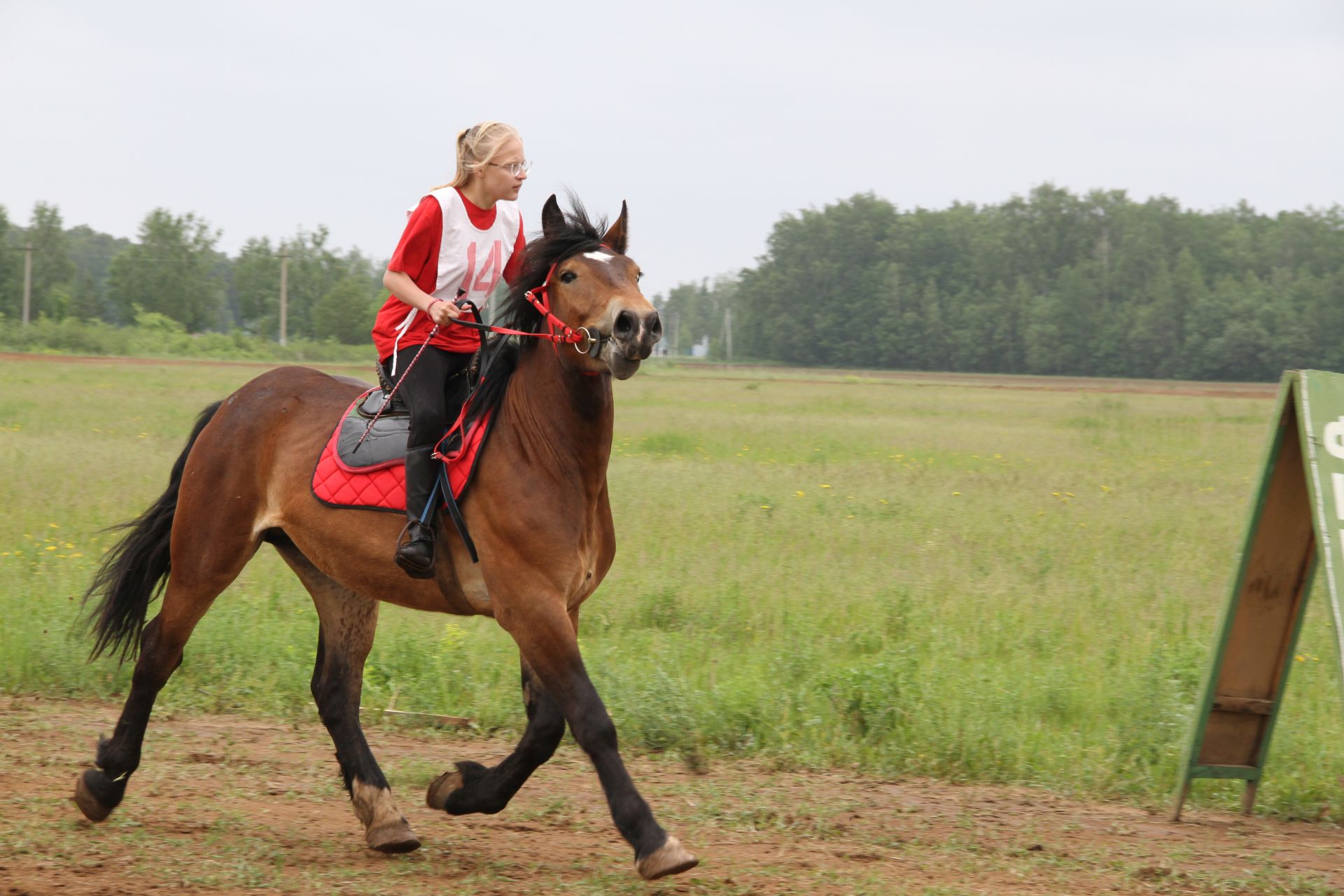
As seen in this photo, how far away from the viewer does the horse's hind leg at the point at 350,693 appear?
4.89 metres

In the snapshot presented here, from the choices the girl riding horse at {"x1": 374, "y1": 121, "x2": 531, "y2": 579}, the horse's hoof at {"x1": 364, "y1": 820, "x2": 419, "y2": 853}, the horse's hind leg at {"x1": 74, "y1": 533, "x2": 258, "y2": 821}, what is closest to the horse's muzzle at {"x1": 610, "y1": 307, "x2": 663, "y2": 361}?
the girl riding horse at {"x1": 374, "y1": 121, "x2": 531, "y2": 579}

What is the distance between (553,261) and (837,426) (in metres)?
22.7

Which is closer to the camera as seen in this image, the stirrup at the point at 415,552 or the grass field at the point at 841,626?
the stirrup at the point at 415,552

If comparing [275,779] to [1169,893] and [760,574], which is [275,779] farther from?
[760,574]

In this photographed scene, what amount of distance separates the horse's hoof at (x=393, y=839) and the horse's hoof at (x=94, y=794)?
3.76 feet

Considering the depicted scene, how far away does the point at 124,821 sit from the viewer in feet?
16.9

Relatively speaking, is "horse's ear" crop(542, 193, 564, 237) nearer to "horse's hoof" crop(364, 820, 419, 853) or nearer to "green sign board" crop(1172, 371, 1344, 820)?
"horse's hoof" crop(364, 820, 419, 853)

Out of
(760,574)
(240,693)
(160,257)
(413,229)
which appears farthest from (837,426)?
(160,257)

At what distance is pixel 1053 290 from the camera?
3573 inches

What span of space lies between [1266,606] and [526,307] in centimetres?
359

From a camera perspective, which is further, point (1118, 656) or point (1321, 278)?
point (1321, 278)

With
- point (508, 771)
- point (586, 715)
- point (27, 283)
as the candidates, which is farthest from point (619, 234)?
point (27, 283)

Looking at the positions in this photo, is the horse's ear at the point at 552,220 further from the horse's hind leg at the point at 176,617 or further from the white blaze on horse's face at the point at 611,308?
the horse's hind leg at the point at 176,617

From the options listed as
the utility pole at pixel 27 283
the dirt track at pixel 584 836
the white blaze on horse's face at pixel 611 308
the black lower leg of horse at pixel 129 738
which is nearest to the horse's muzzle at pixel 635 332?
the white blaze on horse's face at pixel 611 308
